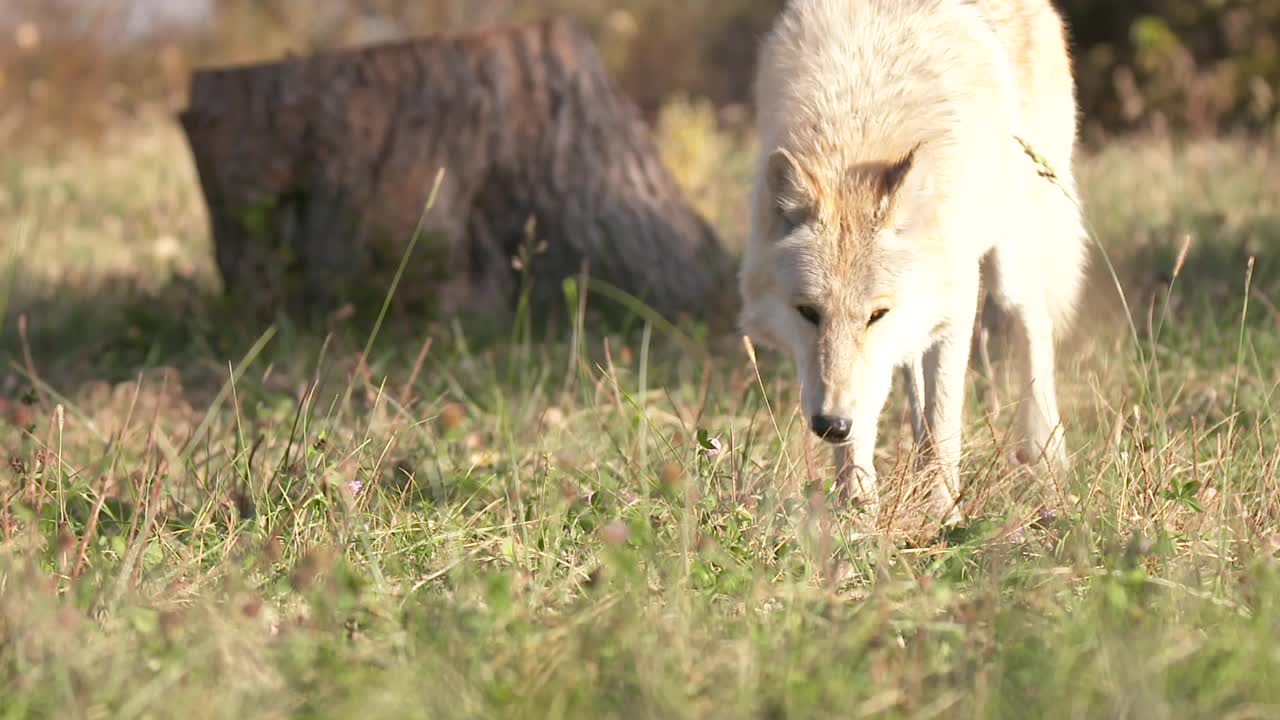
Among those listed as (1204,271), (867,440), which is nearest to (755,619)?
(867,440)

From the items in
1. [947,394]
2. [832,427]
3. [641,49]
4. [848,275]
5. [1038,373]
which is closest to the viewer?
[832,427]

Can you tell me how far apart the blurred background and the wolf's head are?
565 cm

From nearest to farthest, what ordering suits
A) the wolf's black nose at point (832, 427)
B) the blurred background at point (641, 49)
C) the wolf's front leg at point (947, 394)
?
the wolf's black nose at point (832, 427) < the wolf's front leg at point (947, 394) < the blurred background at point (641, 49)

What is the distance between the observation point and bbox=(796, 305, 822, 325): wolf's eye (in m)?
3.26

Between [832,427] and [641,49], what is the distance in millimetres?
15062

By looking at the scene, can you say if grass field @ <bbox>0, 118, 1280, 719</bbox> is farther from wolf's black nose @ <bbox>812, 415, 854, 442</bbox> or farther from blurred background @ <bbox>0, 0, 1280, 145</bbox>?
blurred background @ <bbox>0, 0, 1280, 145</bbox>

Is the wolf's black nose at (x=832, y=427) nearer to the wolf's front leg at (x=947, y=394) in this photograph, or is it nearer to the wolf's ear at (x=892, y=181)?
the wolf's front leg at (x=947, y=394)

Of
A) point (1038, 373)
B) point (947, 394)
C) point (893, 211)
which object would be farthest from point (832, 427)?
point (1038, 373)

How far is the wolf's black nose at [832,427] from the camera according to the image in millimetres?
3107

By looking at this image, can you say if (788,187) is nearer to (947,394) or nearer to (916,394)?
(947,394)

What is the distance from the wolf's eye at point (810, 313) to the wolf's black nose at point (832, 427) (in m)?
0.28

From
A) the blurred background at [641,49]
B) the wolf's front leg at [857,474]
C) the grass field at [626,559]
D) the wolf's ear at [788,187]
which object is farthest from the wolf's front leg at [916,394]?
the blurred background at [641,49]

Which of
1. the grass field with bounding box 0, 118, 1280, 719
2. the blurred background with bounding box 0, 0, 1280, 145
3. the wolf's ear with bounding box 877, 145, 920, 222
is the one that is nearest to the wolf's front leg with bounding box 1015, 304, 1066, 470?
the grass field with bounding box 0, 118, 1280, 719

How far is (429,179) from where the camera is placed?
19.2ft
